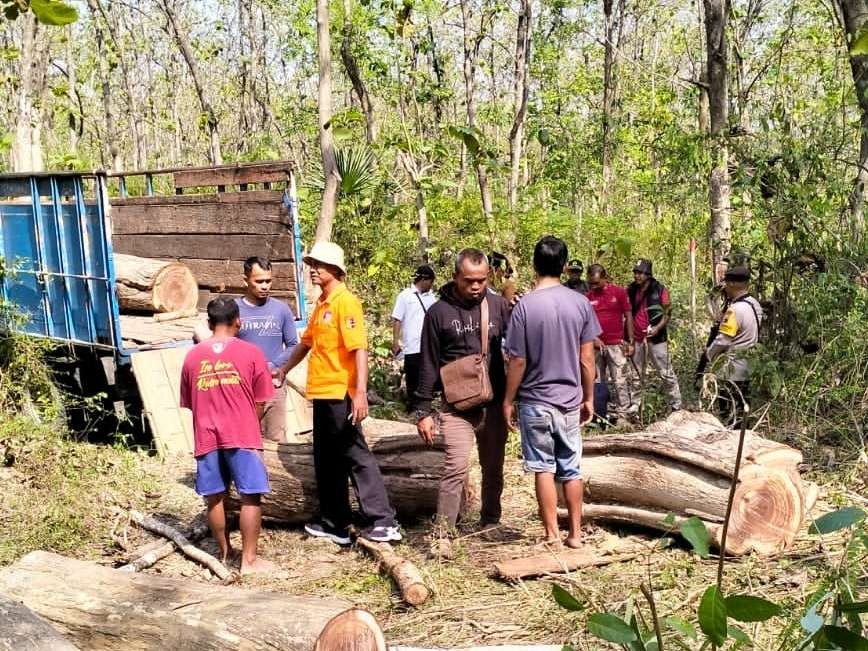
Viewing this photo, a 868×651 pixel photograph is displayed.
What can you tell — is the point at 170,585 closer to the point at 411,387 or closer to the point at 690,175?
the point at 411,387

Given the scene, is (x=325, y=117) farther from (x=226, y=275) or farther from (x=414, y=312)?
(x=414, y=312)

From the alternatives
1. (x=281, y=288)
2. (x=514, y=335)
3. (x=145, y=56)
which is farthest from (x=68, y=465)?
(x=145, y=56)

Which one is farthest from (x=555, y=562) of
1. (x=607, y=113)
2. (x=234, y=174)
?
(x=607, y=113)

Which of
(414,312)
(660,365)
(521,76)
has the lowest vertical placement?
(660,365)

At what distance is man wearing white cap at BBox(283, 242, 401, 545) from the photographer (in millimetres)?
5379

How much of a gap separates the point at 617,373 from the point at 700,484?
356 centimetres

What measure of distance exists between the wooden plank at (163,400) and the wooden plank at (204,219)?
1406 millimetres

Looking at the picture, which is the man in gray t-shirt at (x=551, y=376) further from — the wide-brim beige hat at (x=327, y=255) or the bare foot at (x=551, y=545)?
the wide-brim beige hat at (x=327, y=255)

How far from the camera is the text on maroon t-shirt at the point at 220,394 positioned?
203 inches

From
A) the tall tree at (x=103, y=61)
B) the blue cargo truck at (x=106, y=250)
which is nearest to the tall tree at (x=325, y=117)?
the blue cargo truck at (x=106, y=250)

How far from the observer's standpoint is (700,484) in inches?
205

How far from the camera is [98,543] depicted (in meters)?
5.88

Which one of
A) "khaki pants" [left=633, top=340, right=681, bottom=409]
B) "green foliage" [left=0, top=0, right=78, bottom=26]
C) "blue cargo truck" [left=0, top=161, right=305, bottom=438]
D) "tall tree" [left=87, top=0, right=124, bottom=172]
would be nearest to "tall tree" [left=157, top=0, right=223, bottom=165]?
"tall tree" [left=87, top=0, right=124, bottom=172]

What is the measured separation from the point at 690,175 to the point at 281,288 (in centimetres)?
538
